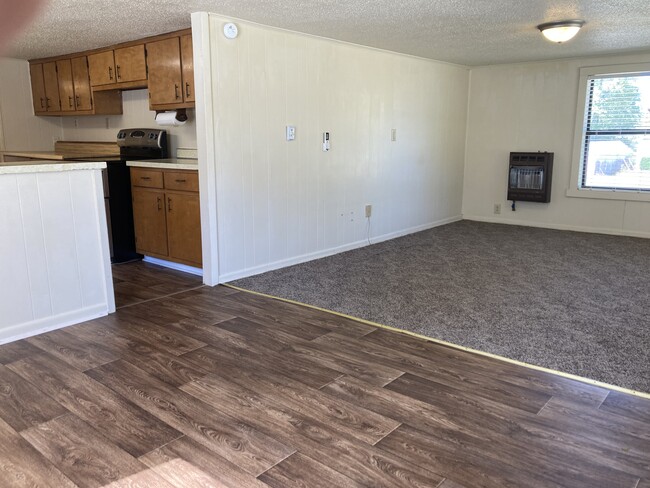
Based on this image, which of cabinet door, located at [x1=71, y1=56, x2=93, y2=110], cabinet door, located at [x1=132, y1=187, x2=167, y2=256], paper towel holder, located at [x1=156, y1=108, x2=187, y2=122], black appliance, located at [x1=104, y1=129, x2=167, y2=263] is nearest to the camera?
cabinet door, located at [x1=132, y1=187, x2=167, y2=256]

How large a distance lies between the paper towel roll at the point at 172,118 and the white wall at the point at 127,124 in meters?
0.18

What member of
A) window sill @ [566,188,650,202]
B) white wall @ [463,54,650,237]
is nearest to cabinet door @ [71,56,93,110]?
white wall @ [463,54,650,237]

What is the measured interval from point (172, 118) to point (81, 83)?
5.33 ft

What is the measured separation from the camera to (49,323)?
123 inches

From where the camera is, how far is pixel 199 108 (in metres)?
3.80

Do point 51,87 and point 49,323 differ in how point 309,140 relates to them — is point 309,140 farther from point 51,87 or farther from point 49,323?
point 51,87

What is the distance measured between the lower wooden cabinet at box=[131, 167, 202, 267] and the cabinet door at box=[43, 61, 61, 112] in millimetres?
2183

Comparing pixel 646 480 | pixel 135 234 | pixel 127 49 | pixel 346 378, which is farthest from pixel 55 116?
pixel 646 480

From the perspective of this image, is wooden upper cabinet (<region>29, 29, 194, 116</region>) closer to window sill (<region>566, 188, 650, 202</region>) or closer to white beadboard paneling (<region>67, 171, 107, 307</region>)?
white beadboard paneling (<region>67, 171, 107, 307</region>)

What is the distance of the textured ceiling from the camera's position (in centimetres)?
346

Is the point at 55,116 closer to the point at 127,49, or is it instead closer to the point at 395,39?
the point at 127,49

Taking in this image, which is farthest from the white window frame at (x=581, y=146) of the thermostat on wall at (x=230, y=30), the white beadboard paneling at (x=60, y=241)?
the white beadboard paneling at (x=60, y=241)

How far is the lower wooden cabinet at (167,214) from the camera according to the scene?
13.8 feet

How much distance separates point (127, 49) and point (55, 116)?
7.86 feet
